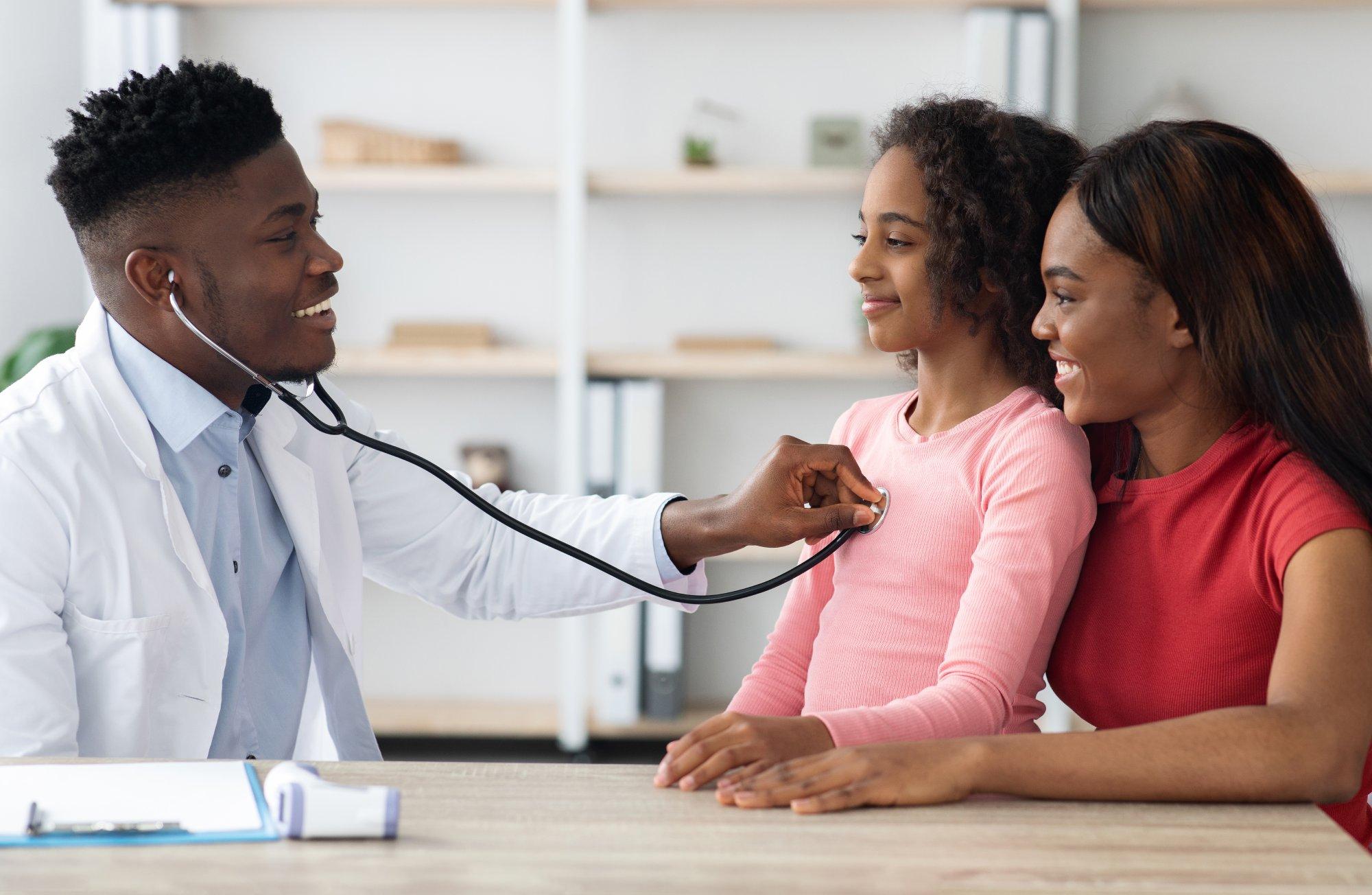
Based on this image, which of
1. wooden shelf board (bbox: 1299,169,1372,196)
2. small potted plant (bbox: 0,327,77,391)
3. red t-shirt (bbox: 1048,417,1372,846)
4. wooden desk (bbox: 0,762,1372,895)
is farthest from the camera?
wooden shelf board (bbox: 1299,169,1372,196)

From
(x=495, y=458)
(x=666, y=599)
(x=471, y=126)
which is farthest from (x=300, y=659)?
(x=471, y=126)

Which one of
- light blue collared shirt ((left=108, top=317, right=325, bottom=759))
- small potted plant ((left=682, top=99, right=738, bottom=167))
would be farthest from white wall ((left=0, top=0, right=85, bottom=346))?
light blue collared shirt ((left=108, top=317, right=325, bottom=759))

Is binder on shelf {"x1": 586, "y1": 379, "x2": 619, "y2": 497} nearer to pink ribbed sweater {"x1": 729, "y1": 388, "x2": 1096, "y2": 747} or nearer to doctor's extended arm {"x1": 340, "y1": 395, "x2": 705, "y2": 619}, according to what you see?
doctor's extended arm {"x1": 340, "y1": 395, "x2": 705, "y2": 619}

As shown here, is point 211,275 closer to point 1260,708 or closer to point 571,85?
point 1260,708

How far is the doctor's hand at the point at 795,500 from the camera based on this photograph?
1.37 metres

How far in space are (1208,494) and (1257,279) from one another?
0.68 ft

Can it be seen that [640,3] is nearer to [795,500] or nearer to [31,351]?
[31,351]

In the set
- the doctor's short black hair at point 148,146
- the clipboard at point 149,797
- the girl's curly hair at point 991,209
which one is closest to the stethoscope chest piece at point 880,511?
the girl's curly hair at point 991,209

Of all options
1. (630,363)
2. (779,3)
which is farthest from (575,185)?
(779,3)

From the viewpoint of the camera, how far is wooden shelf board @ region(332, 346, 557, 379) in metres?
3.06

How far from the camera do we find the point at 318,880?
0.77 m

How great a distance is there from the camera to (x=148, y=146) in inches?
55.2

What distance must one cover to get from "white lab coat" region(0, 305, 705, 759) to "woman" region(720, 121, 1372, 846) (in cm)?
57

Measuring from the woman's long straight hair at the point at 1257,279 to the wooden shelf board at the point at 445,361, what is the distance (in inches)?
80.7
